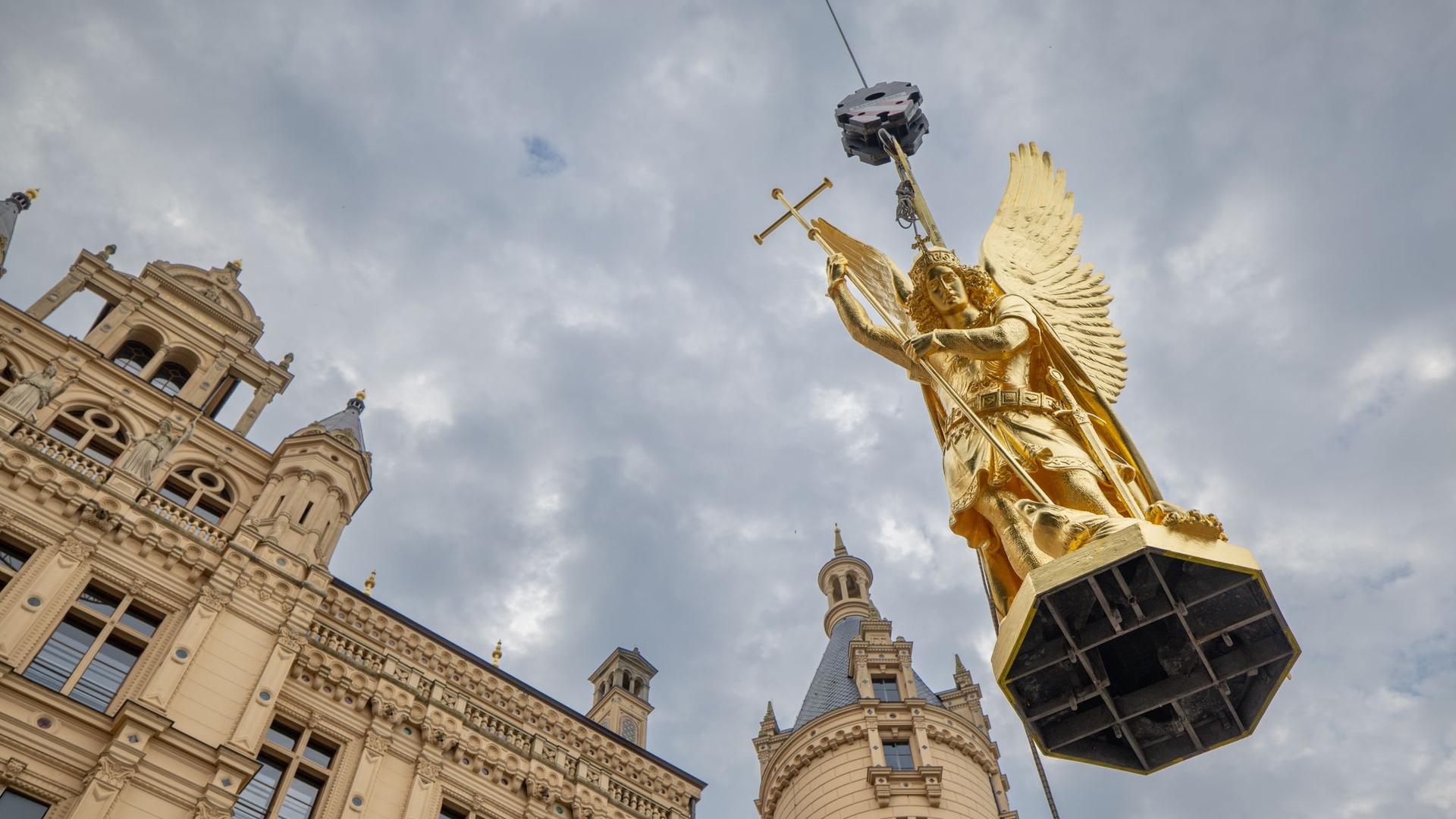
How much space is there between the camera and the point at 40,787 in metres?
15.1

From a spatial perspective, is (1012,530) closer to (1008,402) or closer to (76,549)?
(1008,402)

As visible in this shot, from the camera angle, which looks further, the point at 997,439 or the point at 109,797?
the point at 109,797

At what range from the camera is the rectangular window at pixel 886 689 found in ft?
108

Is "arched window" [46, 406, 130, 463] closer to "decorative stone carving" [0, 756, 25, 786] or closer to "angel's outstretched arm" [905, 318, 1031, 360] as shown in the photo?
"decorative stone carving" [0, 756, 25, 786]

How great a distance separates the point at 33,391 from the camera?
836 inches

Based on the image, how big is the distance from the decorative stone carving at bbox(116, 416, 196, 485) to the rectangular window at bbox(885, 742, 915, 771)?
69.7ft

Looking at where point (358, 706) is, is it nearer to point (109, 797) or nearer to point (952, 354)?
point (109, 797)

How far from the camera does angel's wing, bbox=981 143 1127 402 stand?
36.0 feet

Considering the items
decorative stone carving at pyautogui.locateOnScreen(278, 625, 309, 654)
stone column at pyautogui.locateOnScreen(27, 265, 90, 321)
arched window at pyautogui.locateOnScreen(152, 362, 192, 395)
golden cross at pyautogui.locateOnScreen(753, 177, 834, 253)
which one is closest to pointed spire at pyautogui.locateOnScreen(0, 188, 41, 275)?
stone column at pyautogui.locateOnScreen(27, 265, 90, 321)

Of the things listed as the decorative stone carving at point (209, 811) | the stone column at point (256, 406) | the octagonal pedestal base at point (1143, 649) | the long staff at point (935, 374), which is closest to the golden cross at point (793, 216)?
the long staff at point (935, 374)

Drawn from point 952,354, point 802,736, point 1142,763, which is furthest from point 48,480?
point 802,736

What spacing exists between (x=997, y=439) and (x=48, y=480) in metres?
18.3

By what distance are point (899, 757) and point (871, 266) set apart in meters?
22.2

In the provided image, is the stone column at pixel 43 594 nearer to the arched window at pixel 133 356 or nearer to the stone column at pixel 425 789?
the stone column at pixel 425 789
